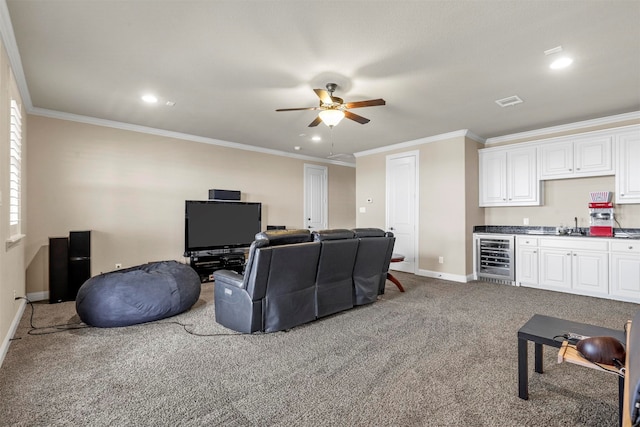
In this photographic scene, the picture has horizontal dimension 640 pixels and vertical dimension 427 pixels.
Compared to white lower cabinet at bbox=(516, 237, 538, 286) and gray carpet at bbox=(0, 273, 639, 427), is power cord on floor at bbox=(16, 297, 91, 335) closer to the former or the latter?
gray carpet at bbox=(0, 273, 639, 427)

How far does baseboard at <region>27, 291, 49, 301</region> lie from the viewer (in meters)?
4.18

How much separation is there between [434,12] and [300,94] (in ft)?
6.02

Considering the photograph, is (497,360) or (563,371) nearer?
(563,371)

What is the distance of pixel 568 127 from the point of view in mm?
4879

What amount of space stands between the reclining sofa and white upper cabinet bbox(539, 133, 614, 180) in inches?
131

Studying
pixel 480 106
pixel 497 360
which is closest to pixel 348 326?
pixel 497 360

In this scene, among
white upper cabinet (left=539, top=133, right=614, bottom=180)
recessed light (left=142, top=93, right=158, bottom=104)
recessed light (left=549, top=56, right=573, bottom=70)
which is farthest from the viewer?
white upper cabinet (left=539, top=133, right=614, bottom=180)

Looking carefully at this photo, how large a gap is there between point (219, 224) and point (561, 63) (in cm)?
516

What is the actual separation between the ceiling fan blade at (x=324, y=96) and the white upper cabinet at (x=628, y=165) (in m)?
4.17

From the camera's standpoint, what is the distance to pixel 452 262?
5457 mm

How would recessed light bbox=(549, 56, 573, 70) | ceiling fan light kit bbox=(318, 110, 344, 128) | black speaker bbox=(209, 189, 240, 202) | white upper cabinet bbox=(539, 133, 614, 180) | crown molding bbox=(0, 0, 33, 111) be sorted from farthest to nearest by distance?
black speaker bbox=(209, 189, 240, 202) < white upper cabinet bbox=(539, 133, 614, 180) < ceiling fan light kit bbox=(318, 110, 344, 128) < recessed light bbox=(549, 56, 573, 70) < crown molding bbox=(0, 0, 33, 111)

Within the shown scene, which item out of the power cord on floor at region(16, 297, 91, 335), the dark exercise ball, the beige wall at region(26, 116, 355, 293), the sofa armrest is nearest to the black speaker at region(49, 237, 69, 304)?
the beige wall at region(26, 116, 355, 293)

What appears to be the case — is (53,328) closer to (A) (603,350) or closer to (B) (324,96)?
(B) (324,96)

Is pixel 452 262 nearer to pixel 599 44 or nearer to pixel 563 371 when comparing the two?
pixel 563 371
